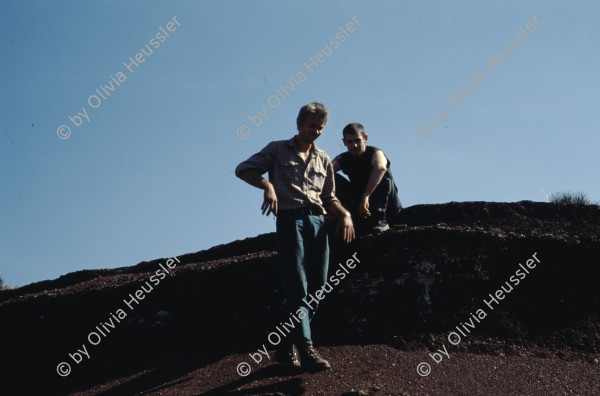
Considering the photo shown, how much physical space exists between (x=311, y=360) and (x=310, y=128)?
1.60 metres

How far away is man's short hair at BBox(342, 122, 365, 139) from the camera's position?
524 cm

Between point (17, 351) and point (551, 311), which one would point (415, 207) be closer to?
point (551, 311)

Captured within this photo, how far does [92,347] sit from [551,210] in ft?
22.8

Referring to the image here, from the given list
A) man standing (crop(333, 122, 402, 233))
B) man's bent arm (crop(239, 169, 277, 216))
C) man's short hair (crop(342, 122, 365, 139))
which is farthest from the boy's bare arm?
man's bent arm (crop(239, 169, 277, 216))

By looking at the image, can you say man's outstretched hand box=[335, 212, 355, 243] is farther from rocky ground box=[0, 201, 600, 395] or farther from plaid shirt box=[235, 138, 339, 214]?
rocky ground box=[0, 201, 600, 395]

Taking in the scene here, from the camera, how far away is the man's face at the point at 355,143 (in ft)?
17.2

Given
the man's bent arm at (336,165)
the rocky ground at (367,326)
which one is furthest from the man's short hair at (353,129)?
the rocky ground at (367,326)

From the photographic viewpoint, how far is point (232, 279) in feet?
17.2

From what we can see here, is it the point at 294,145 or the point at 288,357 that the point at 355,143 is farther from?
the point at 288,357

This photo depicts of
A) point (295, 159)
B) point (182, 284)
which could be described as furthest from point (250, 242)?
point (295, 159)

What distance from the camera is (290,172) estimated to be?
362cm

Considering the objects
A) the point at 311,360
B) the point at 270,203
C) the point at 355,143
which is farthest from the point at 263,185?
the point at 355,143

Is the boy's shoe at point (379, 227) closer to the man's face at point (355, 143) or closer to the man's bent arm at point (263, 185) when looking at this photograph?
the man's face at point (355, 143)

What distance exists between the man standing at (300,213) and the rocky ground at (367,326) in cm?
45
